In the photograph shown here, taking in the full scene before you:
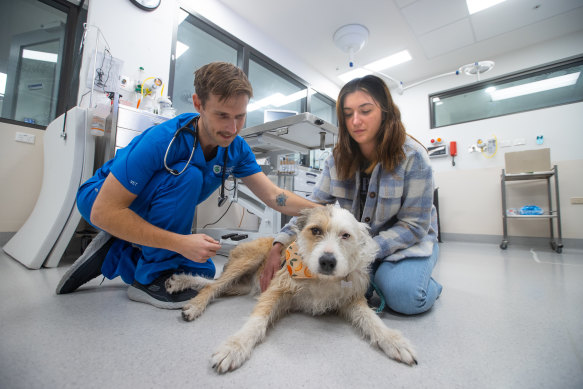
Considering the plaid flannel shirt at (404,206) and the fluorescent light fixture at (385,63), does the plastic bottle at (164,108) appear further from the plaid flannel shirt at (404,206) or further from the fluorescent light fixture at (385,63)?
the fluorescent light fixture at (385,63)

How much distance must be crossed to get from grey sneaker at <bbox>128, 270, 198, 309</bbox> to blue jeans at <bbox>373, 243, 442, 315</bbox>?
97 cm

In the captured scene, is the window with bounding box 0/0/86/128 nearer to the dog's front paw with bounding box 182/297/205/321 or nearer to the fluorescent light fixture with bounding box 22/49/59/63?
the fluorescent light fixture with bounding box 22/49/59/63

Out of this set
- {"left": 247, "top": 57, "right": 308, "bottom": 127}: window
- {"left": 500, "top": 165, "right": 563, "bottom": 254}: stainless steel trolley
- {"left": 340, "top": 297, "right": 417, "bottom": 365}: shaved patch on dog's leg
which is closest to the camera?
{"left": 340, "top": 297, "right": 417, "bottom": 365}: shaved patch on dog's leg

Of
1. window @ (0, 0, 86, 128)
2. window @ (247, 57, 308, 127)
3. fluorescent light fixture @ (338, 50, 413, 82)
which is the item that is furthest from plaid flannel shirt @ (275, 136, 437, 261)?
fluorescent light fixture @ (338, 50, 413, 82)

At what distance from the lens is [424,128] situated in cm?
571

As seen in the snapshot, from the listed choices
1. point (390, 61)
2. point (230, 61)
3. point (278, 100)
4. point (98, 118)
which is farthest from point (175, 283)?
point (390, 61)

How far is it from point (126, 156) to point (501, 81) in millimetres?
6716

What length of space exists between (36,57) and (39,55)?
0.04 meters

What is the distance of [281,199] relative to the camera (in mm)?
1498

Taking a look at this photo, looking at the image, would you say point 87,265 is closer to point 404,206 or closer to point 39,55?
point 404,206

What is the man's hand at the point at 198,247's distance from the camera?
998 millimetres

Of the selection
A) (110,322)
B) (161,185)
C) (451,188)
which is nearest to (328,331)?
(110,322)

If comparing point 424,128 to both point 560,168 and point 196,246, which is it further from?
point 196,246

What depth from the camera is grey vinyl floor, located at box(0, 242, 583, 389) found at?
0.66 meters
